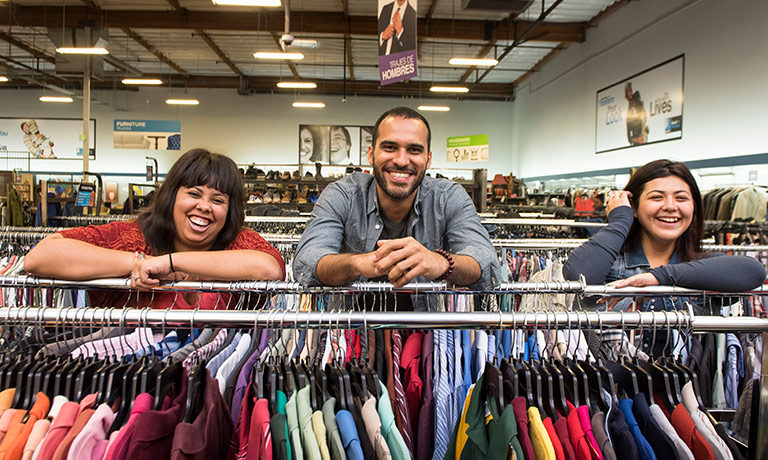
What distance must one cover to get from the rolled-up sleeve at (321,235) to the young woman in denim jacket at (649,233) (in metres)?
1.02

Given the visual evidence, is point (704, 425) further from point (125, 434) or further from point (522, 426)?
point (125, 434)

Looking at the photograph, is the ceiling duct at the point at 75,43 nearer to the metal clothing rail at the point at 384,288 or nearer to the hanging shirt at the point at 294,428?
the metal clothing rail at the point at 384,288

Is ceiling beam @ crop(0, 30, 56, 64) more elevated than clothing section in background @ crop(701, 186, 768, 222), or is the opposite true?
ceiling beam @ crop(0, 30, 56, 64)

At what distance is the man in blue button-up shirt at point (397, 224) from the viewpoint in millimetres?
1379

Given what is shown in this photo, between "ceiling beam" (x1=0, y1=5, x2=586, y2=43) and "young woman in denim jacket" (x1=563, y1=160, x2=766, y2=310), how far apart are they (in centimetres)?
920

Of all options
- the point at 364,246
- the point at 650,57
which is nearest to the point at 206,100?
the point at 650,57

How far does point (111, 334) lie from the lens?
1.64 metres

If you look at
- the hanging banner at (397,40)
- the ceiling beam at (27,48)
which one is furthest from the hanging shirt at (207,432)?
the ceiling beam at (27,48)

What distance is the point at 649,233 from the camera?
7.26 ft

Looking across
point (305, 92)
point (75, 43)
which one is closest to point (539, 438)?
point (75, 43)

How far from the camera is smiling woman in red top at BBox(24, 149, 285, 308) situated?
157 centimetres

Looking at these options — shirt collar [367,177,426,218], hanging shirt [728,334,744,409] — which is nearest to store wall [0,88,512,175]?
shirt collar [367,177,426,218]

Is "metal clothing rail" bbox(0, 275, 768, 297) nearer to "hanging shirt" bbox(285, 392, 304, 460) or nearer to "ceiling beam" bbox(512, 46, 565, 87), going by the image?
"hanging shirt" bbox(285, 392, 304, 460)

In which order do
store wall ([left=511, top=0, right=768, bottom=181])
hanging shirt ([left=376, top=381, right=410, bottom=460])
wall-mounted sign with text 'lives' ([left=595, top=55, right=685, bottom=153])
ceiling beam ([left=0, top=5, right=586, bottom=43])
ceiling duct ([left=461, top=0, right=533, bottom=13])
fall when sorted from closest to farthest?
hanging shirt ([left=376, top=381, right=410, bottom=460]) → store wall ([left=511, top=0, right=768, bottom=181]) → ceiling duct ([left=461, top=0, right=533, bottom=13]) → wall-mounted sign with text 'lives' ([left=595, top=55, right=685, bottom=153]) → ceiling beam ([left=0, top=5, right=586, bottom=43])
